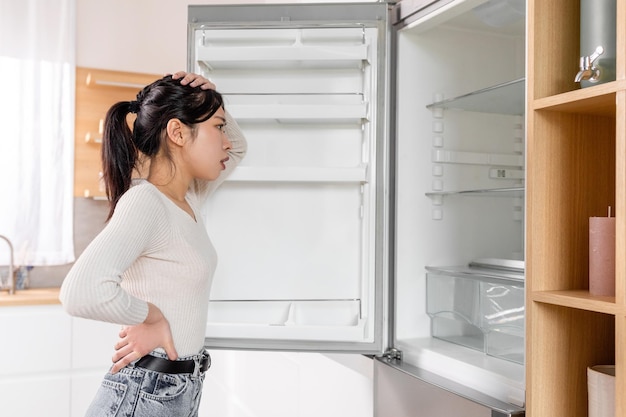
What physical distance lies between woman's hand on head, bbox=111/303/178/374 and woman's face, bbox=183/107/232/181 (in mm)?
323

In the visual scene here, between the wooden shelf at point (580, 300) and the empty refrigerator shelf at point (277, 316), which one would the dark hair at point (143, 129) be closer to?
the empty refrigerator shelf at point (277, 316)

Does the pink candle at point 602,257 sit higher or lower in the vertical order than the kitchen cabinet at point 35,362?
higher

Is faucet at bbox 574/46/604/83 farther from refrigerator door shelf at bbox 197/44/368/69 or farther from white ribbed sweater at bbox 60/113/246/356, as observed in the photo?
white ribbed sweater at bbox 60/113/246/356

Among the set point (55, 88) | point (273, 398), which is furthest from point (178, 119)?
point (55, 88)

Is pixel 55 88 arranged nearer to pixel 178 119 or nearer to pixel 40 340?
pixel 40 340

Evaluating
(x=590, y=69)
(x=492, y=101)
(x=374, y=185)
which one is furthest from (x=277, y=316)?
(x=590, y=69)

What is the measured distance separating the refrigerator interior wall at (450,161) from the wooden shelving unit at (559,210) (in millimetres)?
423

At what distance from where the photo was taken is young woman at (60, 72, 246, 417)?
110cm

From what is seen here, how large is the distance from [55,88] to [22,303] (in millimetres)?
1050

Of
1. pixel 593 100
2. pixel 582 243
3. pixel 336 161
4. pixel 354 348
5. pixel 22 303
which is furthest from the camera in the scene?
pixel 22 303

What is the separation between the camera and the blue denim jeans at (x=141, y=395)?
118 centimetres

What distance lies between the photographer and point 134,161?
1.35 metres

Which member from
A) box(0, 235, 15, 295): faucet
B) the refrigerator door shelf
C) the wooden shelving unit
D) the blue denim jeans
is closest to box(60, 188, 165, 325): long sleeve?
the blue denim jeans

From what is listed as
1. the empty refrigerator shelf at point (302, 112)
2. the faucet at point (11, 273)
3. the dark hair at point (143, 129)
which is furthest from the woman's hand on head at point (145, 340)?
the faucet at point (11, 273)
